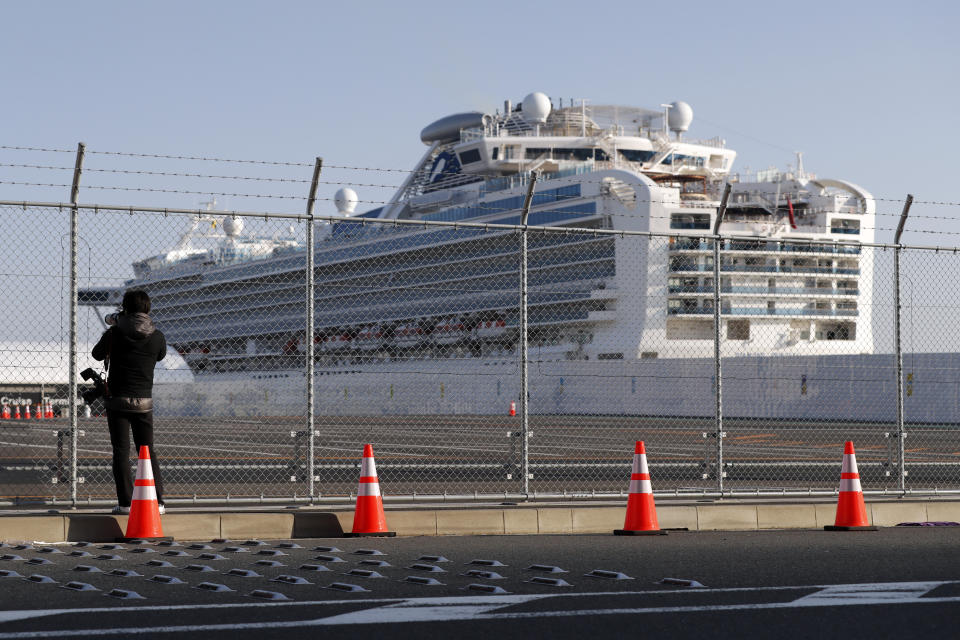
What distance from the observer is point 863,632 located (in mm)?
5711

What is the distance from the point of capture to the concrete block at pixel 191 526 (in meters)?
9.88

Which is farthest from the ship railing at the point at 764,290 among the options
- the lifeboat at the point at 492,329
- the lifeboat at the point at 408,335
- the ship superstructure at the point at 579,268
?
the lifeboat at the point at 408,335

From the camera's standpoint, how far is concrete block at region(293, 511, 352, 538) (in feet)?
33.9

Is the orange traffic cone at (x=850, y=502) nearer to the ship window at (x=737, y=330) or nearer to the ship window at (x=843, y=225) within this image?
the ship window at (x=737, y=330)

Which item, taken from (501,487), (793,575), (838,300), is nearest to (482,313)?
(838,300)

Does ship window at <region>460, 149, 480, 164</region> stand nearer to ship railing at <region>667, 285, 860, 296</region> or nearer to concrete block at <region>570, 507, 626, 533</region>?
ship railing at <region>667, 285, 860, 296</region>

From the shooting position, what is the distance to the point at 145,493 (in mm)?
9414

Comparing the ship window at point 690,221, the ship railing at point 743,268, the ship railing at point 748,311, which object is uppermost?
the ship window at point 690,221

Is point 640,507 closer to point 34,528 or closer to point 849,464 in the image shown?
point 849,464

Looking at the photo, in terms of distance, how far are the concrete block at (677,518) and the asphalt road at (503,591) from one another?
1331 mm

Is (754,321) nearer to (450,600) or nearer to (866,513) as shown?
(866,513)

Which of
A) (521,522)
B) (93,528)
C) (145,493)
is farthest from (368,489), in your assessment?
(93,528)

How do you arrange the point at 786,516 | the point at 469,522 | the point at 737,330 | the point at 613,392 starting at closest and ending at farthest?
the point at 469,522, the point at 786,516, the point at 613,392, the point at 737,330

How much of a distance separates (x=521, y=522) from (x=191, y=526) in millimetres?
2638
